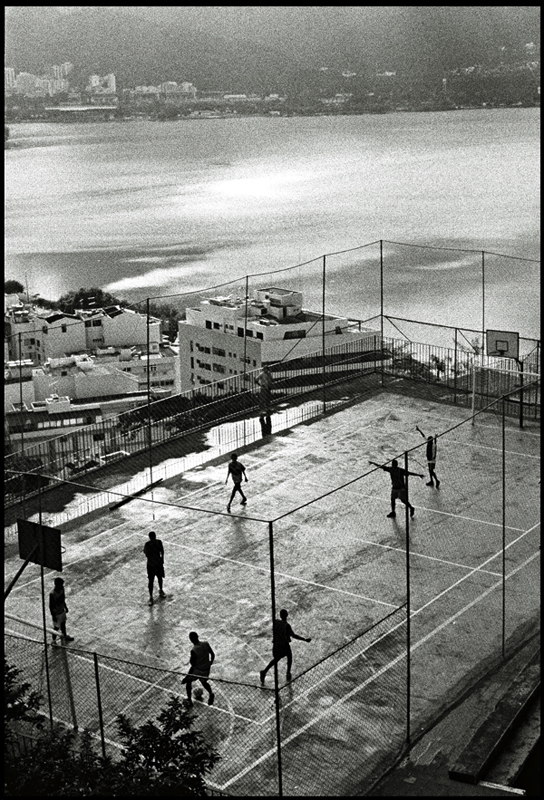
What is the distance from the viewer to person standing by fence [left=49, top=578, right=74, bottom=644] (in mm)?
17516

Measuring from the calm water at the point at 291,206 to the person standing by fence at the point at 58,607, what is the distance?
231ft

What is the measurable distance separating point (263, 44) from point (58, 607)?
13338 cm

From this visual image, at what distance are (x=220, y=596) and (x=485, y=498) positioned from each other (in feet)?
20.9

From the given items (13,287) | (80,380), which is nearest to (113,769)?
(80,380)

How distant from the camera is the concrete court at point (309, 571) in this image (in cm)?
1730

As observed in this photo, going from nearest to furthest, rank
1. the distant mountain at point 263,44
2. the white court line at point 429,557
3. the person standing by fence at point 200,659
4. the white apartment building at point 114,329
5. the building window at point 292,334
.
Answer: the person standing by fence at point 200,659, the white court line at point 429,557, the building window at point 292,334, the white apartment building at point 114,329, the distant mountain at point 263,44

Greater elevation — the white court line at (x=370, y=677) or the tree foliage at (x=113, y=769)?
the tree foliage at (x=113, y=769)

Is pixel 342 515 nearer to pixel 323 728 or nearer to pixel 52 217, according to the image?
pixel 323 728

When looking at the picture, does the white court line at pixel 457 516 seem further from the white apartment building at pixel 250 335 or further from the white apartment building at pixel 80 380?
the white apartment building at pixel 80 380

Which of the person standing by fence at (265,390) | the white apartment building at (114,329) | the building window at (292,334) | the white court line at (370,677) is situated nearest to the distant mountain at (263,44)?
the white apartment building at (114,329)

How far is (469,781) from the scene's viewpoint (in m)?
13.5

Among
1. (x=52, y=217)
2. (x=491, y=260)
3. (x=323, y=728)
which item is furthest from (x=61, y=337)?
(x=52, y=217)

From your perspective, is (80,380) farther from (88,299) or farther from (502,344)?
(88,299)

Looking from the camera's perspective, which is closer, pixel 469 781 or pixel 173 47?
pixel 469 781
